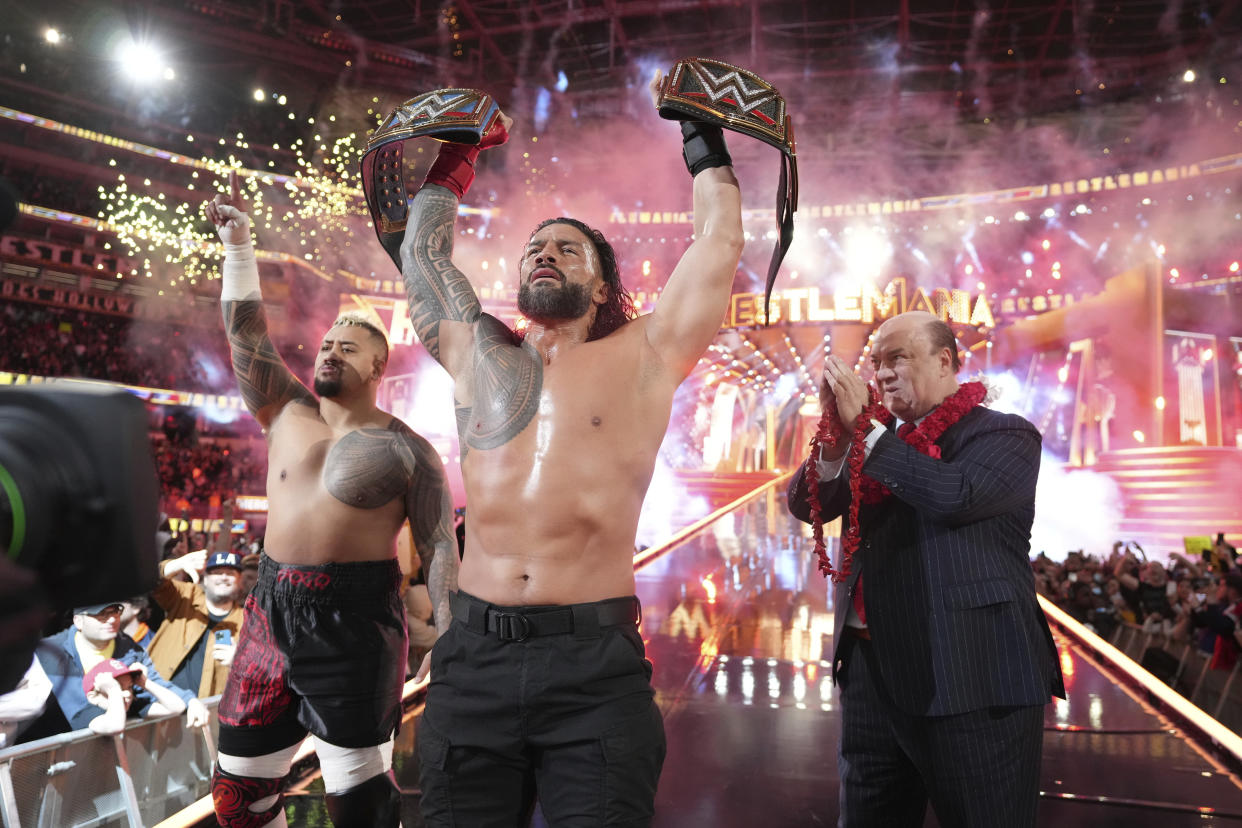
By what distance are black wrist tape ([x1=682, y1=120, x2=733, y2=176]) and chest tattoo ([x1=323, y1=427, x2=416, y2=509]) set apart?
1.32 metres

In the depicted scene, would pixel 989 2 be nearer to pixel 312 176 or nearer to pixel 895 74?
pixel 895 74

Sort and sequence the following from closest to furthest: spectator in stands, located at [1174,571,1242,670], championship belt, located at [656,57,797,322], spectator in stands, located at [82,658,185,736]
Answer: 1. championship belt, located at [656,57,797,322]
2. spectator in stands, located at [82,658,185,736]
3. spectator in stands, located at [1174,571,1242,670]

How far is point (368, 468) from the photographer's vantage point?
8.36 feet

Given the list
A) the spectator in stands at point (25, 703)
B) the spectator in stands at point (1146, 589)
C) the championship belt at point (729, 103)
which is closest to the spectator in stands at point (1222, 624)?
the spectator in stands at point (1146, 589)

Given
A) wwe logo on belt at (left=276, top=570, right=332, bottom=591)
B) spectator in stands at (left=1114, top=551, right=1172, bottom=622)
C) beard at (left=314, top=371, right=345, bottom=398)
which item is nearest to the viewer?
wwe logo on belt at (left=276, top=570, right=332, bottom=591)

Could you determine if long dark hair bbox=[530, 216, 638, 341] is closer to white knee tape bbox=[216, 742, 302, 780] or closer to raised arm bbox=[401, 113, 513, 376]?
raised arm bbox=[401, 113, 513, 376]

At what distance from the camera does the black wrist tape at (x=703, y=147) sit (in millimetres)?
1920

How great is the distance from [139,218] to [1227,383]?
27.5m

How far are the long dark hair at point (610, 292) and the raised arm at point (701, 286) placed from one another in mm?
159

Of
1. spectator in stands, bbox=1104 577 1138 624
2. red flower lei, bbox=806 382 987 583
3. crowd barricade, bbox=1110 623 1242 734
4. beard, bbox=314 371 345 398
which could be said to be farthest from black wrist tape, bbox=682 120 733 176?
spectator in stands, bbox=1104 577 1138 624

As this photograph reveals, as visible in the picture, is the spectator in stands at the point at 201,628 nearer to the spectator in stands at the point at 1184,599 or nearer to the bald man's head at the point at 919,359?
the bald man's head at the point at 919,359

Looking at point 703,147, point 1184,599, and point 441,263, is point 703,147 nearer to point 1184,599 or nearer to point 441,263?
point 441,263

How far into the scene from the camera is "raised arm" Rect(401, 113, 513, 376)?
6.42 feet

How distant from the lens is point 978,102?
21406mm
